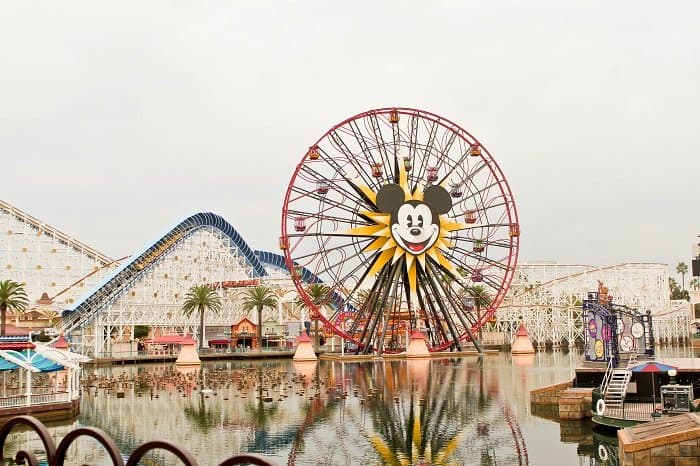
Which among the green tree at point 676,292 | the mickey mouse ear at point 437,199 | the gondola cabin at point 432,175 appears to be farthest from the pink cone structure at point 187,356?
the green tree at point 676,292

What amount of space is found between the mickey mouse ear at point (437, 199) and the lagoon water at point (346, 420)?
16.4 meters

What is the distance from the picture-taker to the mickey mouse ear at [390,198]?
A: 55.7 m

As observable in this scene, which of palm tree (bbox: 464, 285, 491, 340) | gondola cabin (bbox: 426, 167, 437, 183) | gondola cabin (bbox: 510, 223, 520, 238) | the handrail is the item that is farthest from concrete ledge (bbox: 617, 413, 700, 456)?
palm tree (bbox: 464, 285, 491, 340)

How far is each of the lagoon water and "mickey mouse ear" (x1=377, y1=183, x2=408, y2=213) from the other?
1548 centimetres

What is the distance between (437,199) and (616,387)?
113ft

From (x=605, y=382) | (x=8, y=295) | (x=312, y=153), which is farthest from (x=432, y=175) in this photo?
(x=605, y=382)

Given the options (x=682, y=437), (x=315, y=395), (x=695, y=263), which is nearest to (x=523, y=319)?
(x=695, y=263)

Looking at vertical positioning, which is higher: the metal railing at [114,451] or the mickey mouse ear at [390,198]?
the mickey mouse ear at [390,198]

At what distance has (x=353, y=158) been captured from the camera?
56.3 m

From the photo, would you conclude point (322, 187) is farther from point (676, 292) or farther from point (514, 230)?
point (676, 292)

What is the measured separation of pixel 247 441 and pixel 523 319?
2545 inches

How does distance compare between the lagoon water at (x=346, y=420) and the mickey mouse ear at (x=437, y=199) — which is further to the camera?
the mickey mouse ear at (x=437, y=199)

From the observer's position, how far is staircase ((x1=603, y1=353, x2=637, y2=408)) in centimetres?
2281

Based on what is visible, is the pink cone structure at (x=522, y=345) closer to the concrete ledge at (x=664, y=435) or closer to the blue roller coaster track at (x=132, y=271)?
the blue roller coaster track at (x=132, y=271)
